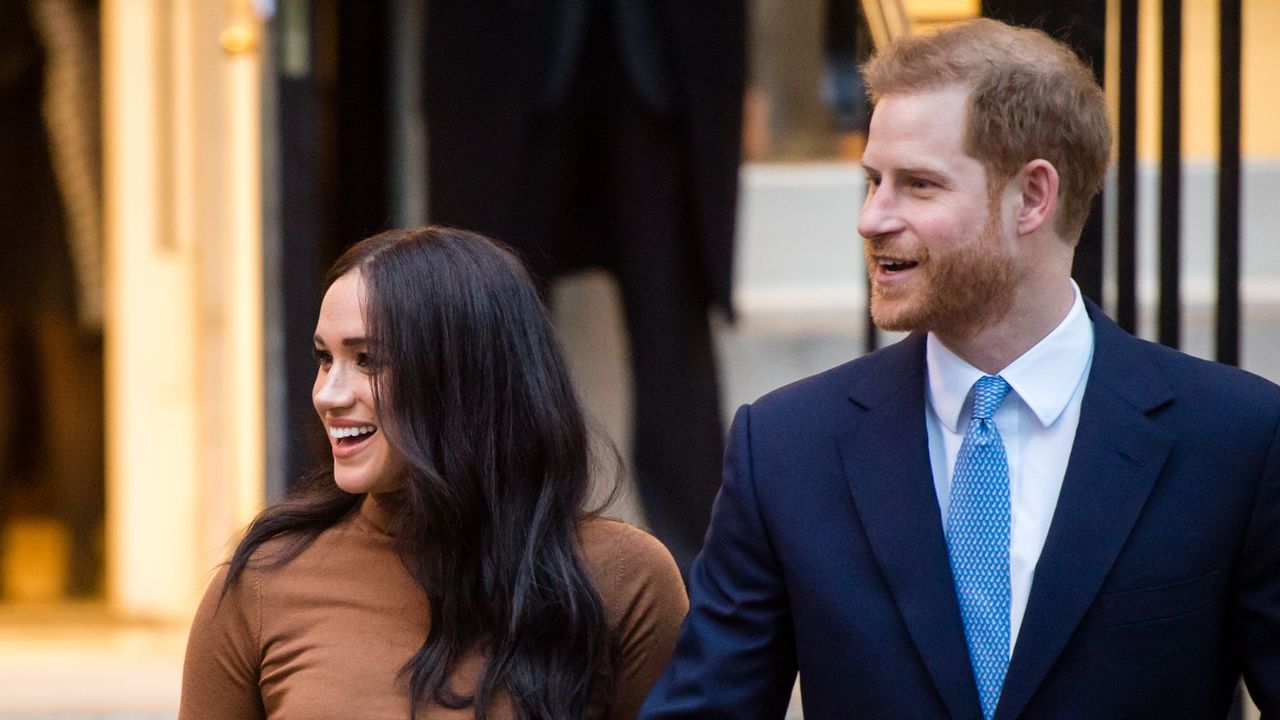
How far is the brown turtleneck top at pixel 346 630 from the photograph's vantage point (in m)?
2.09

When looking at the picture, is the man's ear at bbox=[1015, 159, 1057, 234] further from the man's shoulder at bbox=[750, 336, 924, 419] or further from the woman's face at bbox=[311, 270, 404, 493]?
the woman's face at bbox=[311, 270, 404, 493]

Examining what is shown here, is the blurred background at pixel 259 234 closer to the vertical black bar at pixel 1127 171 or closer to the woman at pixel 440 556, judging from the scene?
the vertical black bar at pixel 1127 171

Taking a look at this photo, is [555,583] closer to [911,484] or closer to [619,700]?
[619,700]

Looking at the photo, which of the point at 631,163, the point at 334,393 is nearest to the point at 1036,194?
the point at 334,393

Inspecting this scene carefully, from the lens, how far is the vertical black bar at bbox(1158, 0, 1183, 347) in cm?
251

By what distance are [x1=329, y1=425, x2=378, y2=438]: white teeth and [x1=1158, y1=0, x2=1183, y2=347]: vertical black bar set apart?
1181 millimetres

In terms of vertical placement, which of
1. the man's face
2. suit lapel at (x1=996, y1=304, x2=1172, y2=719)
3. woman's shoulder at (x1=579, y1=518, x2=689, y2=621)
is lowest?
woman's shoulder at (x1=579, y1=518, x2=689, y2=621)

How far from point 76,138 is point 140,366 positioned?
60 centimetres

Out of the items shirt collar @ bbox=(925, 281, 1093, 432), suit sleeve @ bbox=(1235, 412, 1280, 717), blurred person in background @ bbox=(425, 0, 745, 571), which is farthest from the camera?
blurred person in background @ bbox=(425, 0, 745, 571)

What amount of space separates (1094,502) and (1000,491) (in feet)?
0.33

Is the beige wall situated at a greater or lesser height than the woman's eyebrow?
greater

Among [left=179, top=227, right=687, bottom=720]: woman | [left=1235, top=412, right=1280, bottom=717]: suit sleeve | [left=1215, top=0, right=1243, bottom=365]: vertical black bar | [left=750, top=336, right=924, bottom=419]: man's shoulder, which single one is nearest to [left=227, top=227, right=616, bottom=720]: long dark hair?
[left=179, top=227, right=687, bottom=720]: woman

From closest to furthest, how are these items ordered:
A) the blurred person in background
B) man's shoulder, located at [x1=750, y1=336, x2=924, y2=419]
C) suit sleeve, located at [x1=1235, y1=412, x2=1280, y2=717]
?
suit sleeve, located at [x1=1235, y1=412, x2=1280, y2=717]
man's shoulder, located at [x1=750, y1=336, x2=924, y2=419]
the blurred person in background

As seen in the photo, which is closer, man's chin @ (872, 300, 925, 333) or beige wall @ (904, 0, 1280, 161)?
man's chin @ (872, 300, 925, 333)
